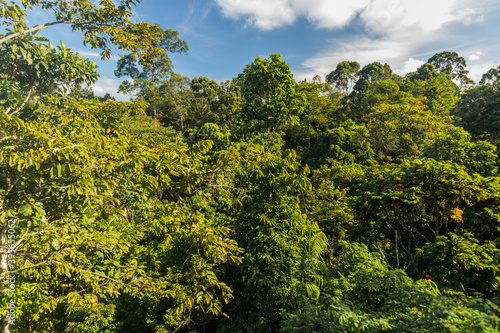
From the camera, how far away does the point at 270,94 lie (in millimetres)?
12180

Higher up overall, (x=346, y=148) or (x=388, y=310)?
(x=346, y=148)

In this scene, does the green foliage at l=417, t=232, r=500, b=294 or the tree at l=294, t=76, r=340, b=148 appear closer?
the green foliage at l=417, t=232, r=500, b=294

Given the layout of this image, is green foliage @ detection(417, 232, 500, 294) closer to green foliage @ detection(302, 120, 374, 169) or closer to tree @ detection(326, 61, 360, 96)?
green foliage @ detection(302, 120, 374, 169)

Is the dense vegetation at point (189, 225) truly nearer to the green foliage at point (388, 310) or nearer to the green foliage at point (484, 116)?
the green foliage at point (388, 310)

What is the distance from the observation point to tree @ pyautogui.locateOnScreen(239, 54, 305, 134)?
11891mm

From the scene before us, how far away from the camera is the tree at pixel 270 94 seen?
11.9 metres

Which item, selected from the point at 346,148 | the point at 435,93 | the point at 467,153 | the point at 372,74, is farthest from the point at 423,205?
the point at 372,74

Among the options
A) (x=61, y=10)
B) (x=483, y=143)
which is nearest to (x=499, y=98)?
(x=483, y=143)

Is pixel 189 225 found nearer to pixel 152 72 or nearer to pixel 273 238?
pixel 273 238

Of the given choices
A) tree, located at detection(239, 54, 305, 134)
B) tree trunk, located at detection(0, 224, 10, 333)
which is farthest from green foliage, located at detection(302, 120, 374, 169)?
tree trunk, located at detection(0, 224, 10, 333)

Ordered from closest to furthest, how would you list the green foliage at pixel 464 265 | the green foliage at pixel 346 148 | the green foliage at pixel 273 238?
1. the green foliage at pixel 273 238
2. the green foliage at pixel 464 265
3. the green foliage at pixel 346 148

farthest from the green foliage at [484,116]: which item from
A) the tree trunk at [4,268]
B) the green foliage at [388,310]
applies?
the tree trunk at [4,268]

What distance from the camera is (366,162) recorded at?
20.5 meters

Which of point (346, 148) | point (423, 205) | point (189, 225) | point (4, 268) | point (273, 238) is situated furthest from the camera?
point (346, 148)
